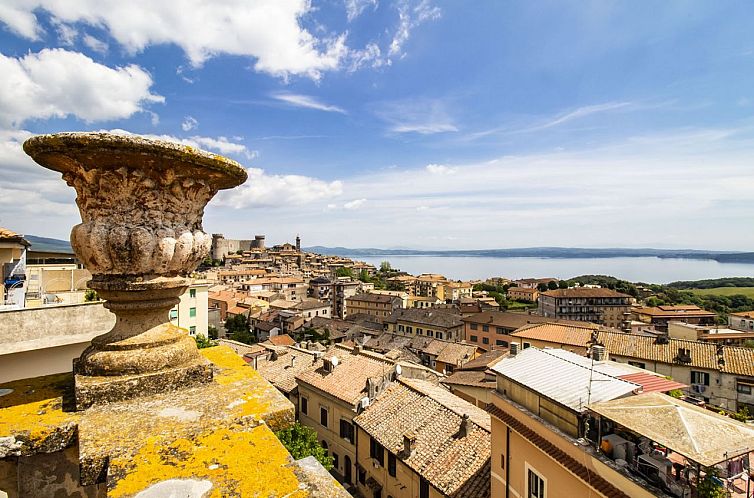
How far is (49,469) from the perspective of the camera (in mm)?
2291

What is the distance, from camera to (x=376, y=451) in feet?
58.2

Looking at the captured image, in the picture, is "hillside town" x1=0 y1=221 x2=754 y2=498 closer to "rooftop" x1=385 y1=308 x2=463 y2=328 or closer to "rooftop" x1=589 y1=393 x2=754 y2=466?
"rooftop" x1=589 y1=393 x2=754 y2=466

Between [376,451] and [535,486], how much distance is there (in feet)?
32.4

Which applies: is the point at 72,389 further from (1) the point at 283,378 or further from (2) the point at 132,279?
(1) the point at 283,378

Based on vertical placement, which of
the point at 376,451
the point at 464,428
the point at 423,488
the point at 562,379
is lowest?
the point at 376,451

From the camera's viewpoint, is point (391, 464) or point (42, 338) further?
point (391, 464)

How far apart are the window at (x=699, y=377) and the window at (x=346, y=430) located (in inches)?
1096

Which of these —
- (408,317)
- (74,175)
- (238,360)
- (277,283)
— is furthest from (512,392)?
(277,283)

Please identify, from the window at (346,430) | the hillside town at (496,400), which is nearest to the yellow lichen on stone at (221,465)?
the hillside town at (496,400)

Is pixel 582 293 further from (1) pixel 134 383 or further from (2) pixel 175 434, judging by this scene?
(2) pixel 175 434

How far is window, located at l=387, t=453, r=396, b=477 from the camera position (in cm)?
1633

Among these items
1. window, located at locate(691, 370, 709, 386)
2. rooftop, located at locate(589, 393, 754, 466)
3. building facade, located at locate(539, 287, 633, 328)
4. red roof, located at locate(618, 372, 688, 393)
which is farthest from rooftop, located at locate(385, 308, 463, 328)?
rooftop, located at locate(589, 393, 754, 466)

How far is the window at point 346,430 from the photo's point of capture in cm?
2012

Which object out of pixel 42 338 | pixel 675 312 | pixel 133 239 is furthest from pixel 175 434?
pixel 675 312
